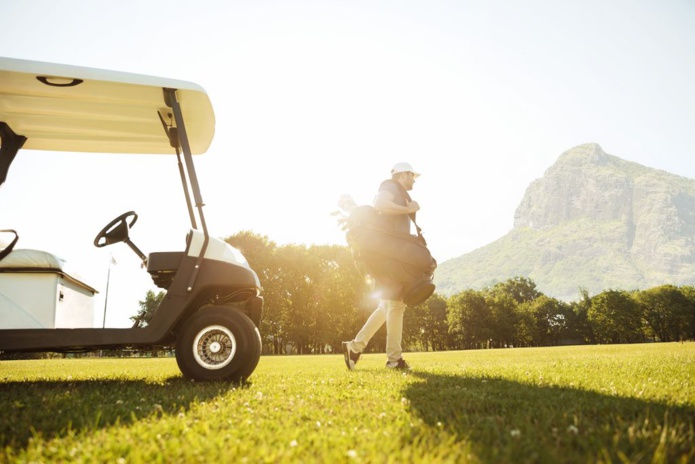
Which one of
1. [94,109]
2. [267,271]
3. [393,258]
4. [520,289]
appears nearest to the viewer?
[94,109]

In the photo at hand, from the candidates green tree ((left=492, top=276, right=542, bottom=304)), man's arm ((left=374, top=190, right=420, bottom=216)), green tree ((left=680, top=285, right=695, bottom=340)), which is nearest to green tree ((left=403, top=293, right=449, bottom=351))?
green tree ((left=492, top=276, right=542, bottom=304))

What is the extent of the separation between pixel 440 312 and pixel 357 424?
90.5 meters

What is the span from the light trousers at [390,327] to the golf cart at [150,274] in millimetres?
2132

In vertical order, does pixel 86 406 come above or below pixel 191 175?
below

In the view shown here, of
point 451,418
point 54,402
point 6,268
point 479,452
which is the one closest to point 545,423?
point 451,418

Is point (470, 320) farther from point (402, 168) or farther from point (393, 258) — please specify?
point (393, 258)

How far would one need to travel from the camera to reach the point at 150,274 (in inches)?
207

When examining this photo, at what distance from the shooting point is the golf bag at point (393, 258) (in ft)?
21.0

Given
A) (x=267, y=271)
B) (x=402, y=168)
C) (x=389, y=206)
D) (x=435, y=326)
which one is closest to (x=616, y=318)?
(x=435, y=326)

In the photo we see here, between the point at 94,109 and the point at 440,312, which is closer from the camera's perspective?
the point at 94,109

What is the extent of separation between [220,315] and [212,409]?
66.6 inches

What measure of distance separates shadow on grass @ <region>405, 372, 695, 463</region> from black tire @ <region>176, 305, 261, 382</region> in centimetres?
195

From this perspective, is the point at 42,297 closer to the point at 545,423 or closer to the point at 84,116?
the point at 84,116

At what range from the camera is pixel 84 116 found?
5777 mm
